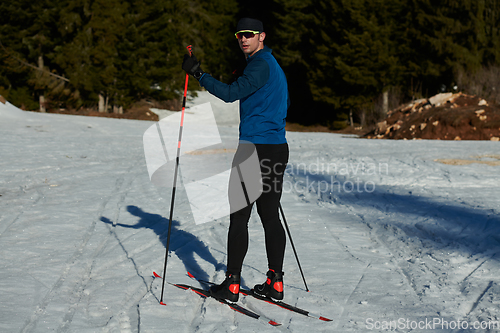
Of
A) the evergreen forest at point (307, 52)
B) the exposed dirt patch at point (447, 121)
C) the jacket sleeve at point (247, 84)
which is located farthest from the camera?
the evergreen forest at point (307, 52)

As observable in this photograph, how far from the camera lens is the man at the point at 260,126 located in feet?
9.68

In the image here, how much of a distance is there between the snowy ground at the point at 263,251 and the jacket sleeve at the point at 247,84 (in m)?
1.46

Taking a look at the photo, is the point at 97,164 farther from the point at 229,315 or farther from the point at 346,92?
the point at 346,92

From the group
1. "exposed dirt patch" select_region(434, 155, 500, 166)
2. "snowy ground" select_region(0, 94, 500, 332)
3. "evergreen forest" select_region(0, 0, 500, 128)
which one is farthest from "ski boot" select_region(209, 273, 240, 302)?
"evergreen forest" select_region(0, 0, 500, 128)

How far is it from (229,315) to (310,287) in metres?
0.79

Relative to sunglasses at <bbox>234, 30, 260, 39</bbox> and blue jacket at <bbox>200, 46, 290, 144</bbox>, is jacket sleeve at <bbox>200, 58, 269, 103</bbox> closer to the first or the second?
blue jacket at <bbox>200, 46, 290, 144</bbox>

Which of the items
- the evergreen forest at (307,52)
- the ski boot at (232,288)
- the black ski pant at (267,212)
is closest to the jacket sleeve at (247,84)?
the black ski pant at (267,212)

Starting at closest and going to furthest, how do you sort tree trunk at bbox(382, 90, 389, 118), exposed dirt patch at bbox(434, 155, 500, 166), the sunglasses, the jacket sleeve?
1. the jacket sleeve
2. the sunglasses
3. exposed dirt patch at bbox(434, 155, 500, 166)
4. tree trunk at bbox(382, 90, 389, 118)

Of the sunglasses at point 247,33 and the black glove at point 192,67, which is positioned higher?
the sunglasses at point 247,33

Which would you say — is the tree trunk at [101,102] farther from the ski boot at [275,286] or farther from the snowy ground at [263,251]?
the ski boot at [275,286]

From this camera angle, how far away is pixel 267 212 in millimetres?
3189

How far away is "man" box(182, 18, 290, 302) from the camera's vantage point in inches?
116

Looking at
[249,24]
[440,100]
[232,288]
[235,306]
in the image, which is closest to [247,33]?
[249,24]

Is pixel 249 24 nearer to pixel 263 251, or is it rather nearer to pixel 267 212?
pixel 267 212
